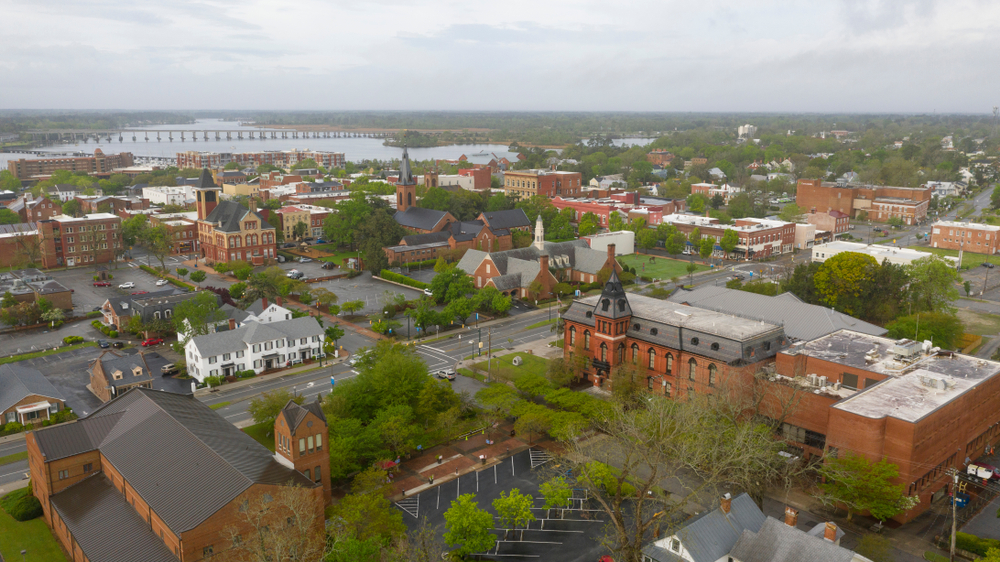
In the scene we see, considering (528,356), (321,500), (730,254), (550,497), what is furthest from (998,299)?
(321,500)

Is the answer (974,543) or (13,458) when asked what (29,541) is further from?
(974,543)

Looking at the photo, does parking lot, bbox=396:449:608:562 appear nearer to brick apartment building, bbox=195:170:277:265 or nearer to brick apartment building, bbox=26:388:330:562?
brick apartment building, bbox=26:388:330:562

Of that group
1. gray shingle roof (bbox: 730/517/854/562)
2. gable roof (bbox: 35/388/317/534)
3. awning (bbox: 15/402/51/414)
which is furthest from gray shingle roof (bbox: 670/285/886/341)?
awning (bbox: 15/402/51/414)

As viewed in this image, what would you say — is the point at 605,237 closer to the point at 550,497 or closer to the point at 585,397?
the point at 585,397

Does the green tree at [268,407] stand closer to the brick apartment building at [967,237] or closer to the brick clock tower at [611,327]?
the brick clock tower at [611,327]

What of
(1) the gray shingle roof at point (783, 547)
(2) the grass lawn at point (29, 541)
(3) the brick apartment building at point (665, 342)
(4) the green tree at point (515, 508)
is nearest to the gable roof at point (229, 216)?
(3) the brick apartment building at point (665, 342)

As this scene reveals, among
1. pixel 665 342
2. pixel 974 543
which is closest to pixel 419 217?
pixel 665 342
